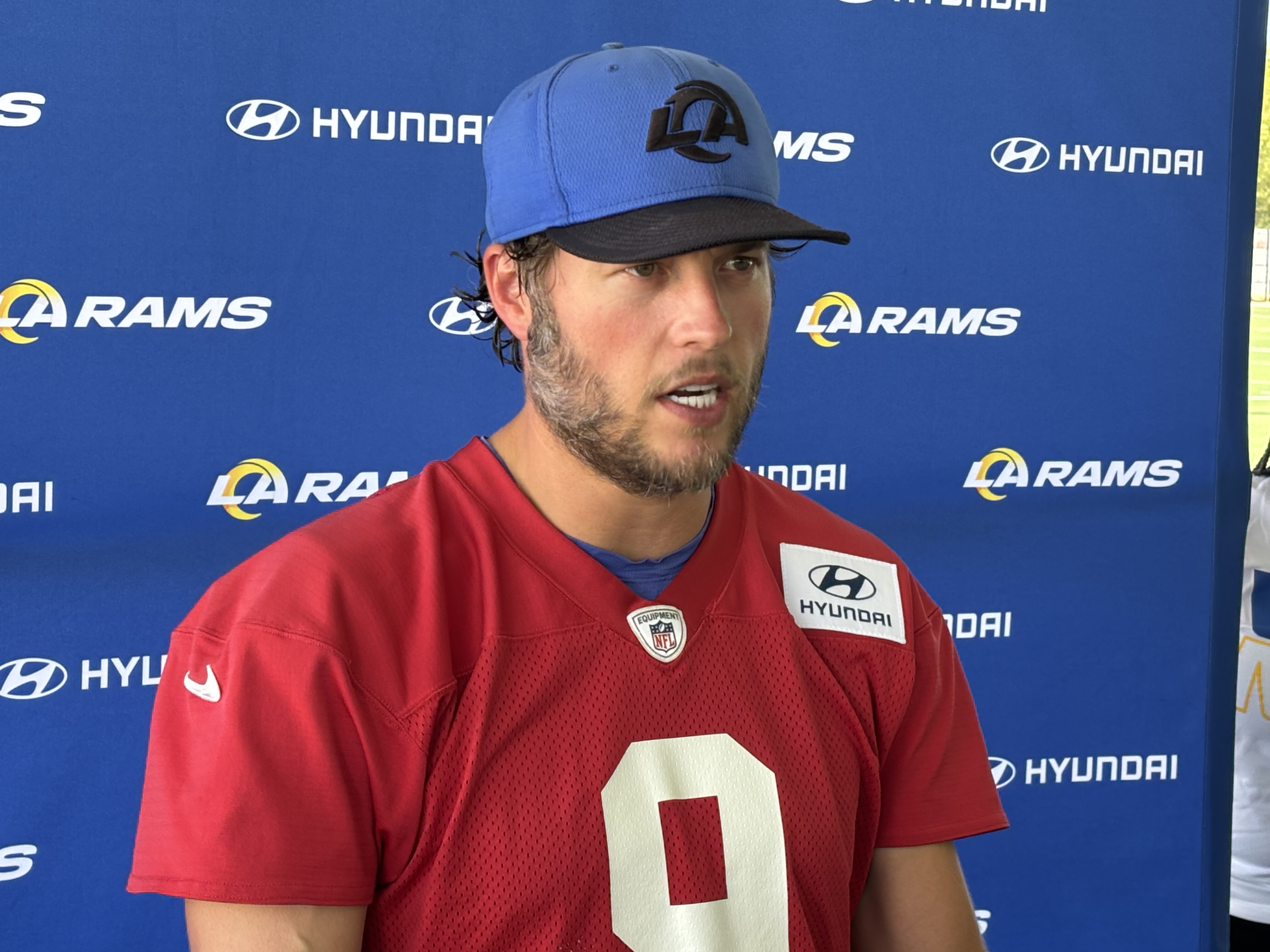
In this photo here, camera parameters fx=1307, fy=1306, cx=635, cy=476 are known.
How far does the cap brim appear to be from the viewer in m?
0.93

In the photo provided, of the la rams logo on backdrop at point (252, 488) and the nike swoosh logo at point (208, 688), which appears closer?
the nike swoosh logo at point (208, 688)

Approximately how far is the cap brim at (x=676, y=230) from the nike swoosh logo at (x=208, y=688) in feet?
1.30

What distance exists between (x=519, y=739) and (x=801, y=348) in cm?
114

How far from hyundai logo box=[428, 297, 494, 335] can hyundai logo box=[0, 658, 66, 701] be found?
664 mm

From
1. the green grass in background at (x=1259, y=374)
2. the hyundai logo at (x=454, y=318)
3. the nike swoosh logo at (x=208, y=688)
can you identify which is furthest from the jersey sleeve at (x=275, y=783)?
the green grass in background at (x=1259, y=374)

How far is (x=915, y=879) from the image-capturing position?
1.14 m

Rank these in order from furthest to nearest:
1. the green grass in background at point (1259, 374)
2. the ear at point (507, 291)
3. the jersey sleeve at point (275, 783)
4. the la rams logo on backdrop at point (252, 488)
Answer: the green grass in background at point (1259, 374)
the la rams logo on backdrop at point (252, 488)
the ear at point (507, 291)
the jersey sleeve at point (275, 783)

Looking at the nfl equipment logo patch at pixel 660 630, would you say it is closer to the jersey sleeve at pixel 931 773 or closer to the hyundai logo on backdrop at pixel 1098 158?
the jersey sleeve at pixel 931 773

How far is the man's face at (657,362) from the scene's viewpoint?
0.98m

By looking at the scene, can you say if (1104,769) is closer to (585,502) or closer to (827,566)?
(827,566)

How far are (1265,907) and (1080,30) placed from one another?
136 cm

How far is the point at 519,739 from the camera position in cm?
95

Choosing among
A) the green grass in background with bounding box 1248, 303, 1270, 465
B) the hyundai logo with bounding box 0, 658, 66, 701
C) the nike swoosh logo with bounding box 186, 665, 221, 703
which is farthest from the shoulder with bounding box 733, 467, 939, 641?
the green grass in background with bounding box 1248, 303, 1270, 465

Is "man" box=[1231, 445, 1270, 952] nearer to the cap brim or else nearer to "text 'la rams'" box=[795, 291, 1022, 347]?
"text 'la rams'" box=[795, 291, 1022, 347]
